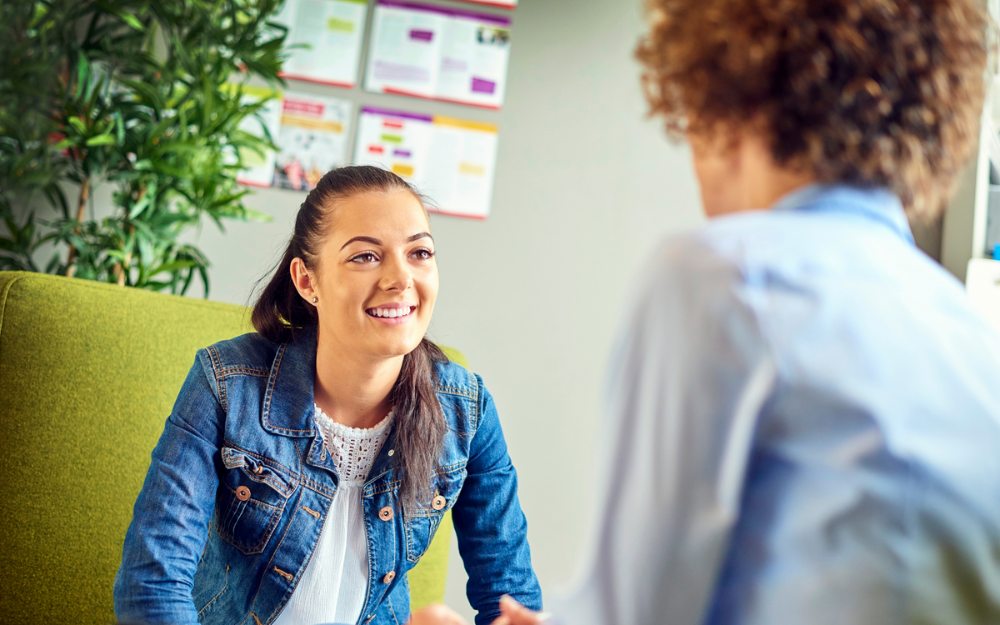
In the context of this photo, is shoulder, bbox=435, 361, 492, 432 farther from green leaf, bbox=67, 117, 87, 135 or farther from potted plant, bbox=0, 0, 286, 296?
green leaf, bbox=67, 117, 87, 135

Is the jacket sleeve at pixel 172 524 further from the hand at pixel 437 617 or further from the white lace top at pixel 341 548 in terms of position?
the hand at pixel 437 617

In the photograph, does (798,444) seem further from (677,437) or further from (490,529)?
(490,529)

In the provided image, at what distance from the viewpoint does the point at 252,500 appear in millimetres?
1107

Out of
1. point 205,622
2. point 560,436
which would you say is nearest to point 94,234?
point 205,622

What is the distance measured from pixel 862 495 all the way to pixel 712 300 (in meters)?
0.15

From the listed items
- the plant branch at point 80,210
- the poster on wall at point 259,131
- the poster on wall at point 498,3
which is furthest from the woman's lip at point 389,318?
the poster on wall at point 498,3

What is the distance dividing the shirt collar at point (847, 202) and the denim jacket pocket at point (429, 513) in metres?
0.85

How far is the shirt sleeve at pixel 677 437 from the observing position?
0.42m

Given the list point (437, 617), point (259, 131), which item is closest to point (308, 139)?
point (259, 131)

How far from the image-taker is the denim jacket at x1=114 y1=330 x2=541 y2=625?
100cm

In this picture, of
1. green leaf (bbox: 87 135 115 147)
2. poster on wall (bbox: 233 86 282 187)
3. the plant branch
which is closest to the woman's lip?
green leaf (bbox: 87 135 115 147)

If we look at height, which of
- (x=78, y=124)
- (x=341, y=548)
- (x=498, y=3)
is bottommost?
(x=341, y=548)

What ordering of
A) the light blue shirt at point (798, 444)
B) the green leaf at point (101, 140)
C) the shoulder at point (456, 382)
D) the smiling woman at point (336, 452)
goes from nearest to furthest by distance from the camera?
the light blue shirt at point (798, 444) < the smiling woman at point (336, 452) < the shoulder at point (456, 382) < the green leaf at point (101, 140)

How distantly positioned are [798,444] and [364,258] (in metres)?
0.90
